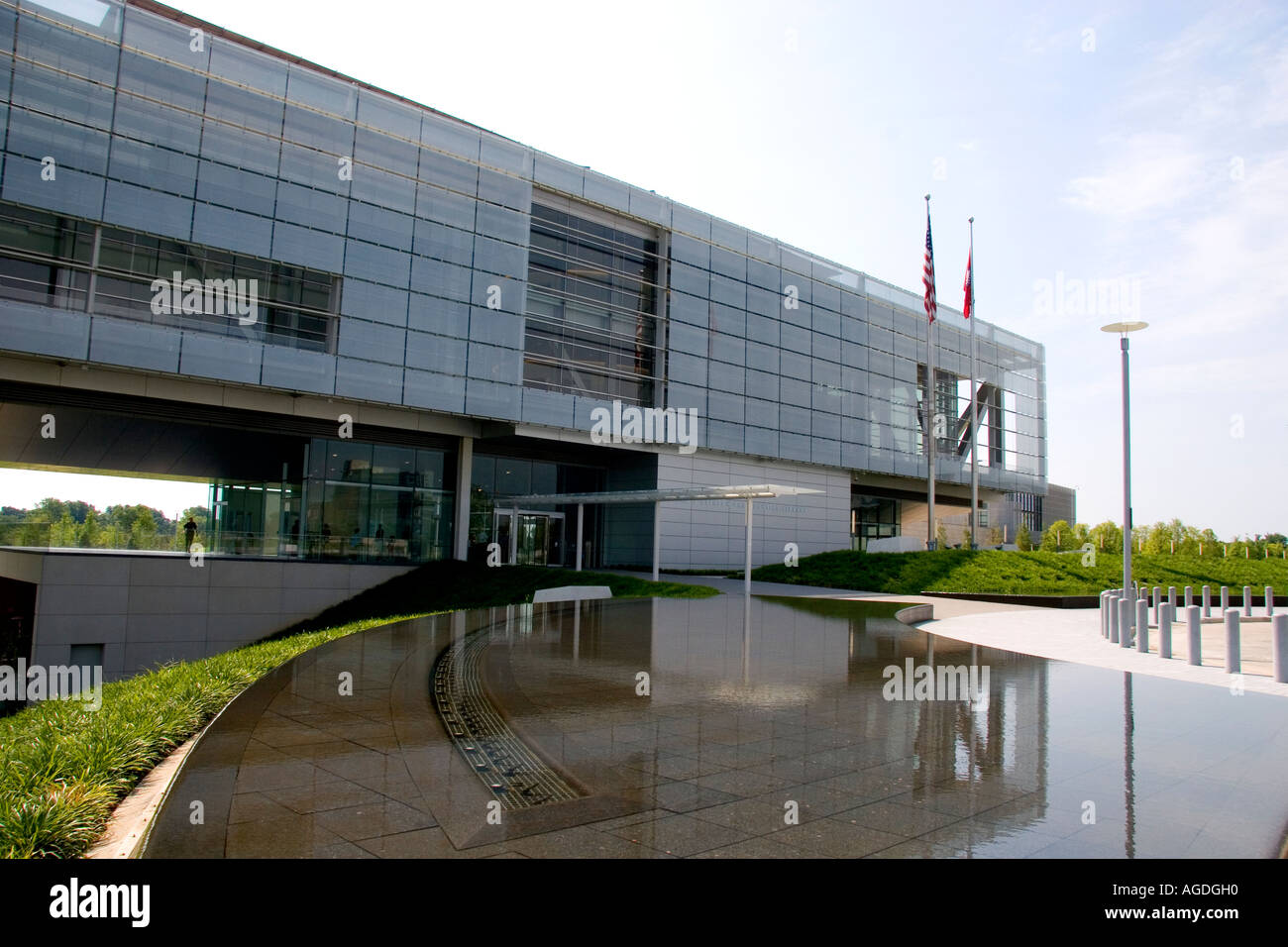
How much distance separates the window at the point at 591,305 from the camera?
3403cm

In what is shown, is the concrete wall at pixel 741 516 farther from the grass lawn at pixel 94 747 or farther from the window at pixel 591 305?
the grass lawn at pixel 94 747

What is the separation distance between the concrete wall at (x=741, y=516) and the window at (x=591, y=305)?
4.24 meters

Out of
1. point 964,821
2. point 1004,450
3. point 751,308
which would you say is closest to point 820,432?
point 751,308

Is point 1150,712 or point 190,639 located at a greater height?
point 1150,712

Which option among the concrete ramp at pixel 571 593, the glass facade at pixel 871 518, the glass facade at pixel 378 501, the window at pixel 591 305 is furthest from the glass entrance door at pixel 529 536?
the glass facade at pixel 871 518

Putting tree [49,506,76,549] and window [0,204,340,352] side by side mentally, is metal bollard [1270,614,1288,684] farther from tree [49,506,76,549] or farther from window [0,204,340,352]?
tree [49,506,76,549]

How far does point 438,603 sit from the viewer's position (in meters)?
26.6

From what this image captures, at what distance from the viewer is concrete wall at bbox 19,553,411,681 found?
910 inches

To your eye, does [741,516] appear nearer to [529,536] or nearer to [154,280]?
[529,536]

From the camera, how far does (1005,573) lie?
31922 mm

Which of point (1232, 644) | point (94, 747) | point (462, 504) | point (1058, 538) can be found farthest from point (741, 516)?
point (1058, 538)
